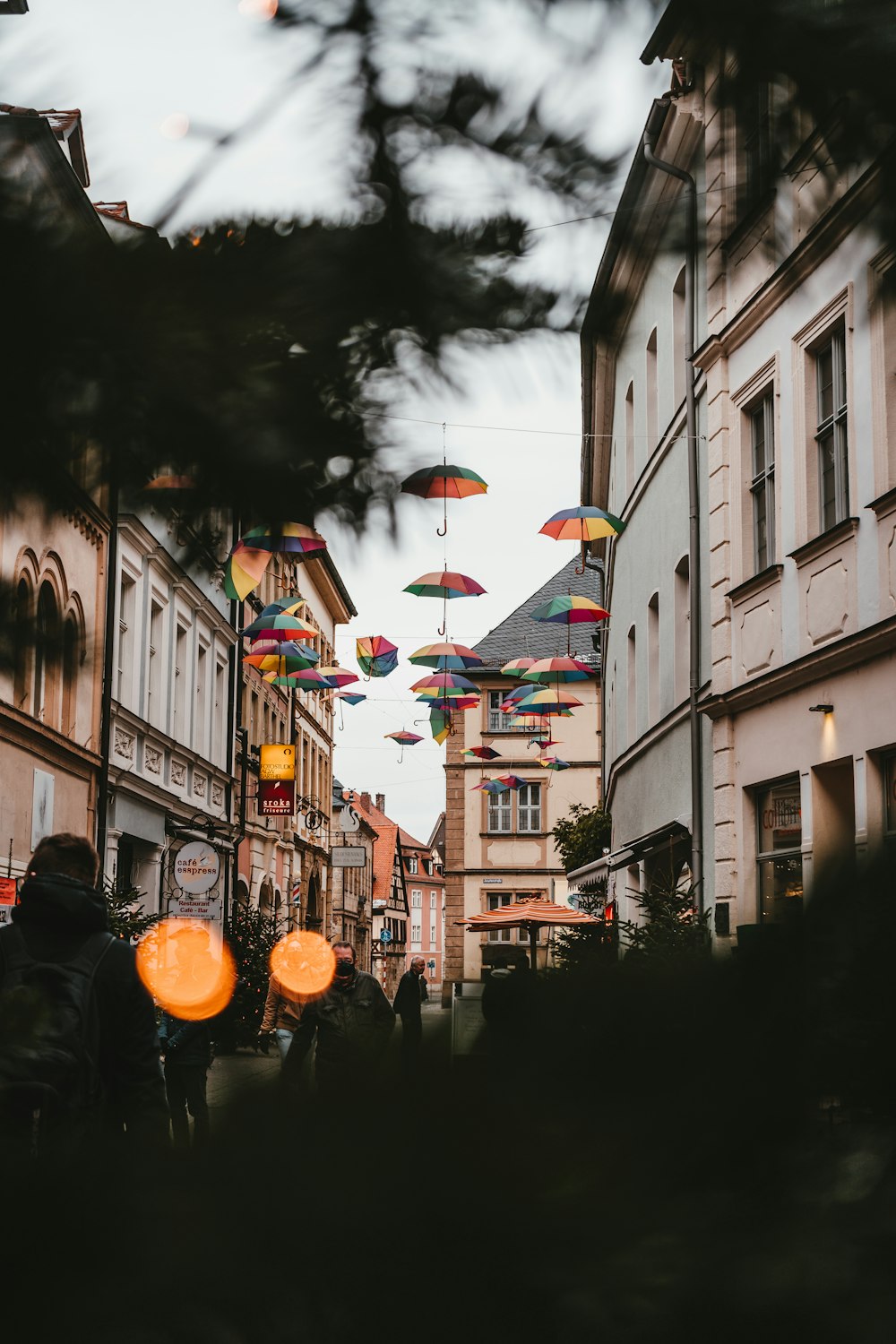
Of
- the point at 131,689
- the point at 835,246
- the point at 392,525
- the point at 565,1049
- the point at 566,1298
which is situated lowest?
the point at 566,1298

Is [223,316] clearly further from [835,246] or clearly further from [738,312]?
[738,312]

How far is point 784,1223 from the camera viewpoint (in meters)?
0.87

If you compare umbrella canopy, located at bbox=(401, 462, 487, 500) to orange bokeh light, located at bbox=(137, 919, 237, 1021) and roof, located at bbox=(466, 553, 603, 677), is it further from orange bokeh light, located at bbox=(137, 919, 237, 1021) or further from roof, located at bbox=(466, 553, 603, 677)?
roof, located at bbox=(466, 553, 603, 677)

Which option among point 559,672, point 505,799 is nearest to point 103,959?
point 559,672

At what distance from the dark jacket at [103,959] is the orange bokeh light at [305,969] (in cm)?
772

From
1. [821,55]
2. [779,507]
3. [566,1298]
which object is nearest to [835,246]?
[821,55]

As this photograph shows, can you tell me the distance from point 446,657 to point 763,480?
1123cm

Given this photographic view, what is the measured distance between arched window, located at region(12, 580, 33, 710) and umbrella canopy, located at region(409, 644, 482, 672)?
856 inches

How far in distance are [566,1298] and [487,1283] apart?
0.05 meters

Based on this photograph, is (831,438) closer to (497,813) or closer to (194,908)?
(194,908)

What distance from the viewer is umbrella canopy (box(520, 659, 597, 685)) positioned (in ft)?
86.7

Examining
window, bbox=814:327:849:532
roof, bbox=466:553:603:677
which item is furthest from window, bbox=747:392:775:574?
roof, bbox=466:553:603:677

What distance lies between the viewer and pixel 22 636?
143 cm

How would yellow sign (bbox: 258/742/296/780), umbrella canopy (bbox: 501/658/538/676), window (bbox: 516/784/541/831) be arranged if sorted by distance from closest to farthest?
umbrella canopy (bbox: 501/658/538/676)
yellow sign (bbox: 258/742/296/780)
window (bbox: 516/784/541/831)
